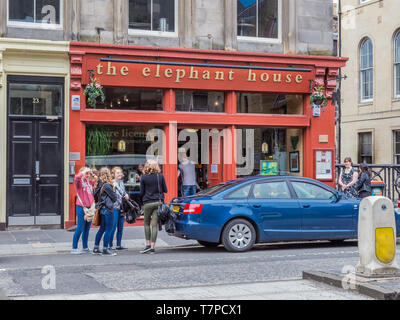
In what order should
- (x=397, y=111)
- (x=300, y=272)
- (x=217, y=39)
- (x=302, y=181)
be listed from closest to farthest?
(x=300, y=272), (x=302, y=181), (x=217, y=39), (x=397, y=111)

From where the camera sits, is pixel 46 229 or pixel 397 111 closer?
pixel 46 229

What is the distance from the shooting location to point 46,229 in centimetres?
1686

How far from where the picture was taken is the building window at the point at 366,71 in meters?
32.4

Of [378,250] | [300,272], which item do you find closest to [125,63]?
[300,272]

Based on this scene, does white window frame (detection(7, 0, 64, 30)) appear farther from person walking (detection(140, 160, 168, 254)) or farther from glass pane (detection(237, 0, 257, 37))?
person walking (detection(140, 160, 168, 254))

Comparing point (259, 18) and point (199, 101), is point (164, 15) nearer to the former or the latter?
point (199, 101)

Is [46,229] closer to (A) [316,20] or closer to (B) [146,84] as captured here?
(B) [146,84]

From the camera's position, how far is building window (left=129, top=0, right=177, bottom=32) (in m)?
18.0

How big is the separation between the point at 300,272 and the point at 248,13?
11111 mm

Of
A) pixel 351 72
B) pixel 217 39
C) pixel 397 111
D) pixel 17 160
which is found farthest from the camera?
pixel 351 72

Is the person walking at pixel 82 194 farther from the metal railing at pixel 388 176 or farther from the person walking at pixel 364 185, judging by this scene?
the metal railing at pixel 388 176

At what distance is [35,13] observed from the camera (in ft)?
56.1

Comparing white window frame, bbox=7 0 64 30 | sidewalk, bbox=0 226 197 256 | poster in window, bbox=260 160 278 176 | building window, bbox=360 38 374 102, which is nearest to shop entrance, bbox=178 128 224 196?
poster in window, bbox=260 160 278 176

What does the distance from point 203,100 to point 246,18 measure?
2.87 metres
